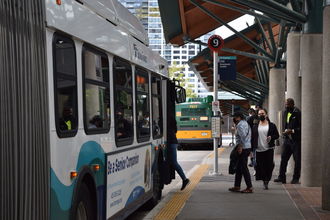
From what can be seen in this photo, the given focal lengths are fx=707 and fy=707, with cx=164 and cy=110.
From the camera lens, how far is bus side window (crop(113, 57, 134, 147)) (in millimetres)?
8219

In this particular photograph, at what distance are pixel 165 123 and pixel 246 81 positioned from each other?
1090 inches

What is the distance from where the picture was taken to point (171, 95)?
13.2 meters

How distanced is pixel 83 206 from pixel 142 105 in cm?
362

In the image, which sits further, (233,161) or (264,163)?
(264,163)

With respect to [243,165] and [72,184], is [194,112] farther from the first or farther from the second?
[72,184]

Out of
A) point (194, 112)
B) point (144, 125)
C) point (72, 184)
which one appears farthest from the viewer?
point (194, 112)

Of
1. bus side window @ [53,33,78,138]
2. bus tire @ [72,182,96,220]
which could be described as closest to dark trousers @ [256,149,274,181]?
bus tire @ [72,182,96,220]

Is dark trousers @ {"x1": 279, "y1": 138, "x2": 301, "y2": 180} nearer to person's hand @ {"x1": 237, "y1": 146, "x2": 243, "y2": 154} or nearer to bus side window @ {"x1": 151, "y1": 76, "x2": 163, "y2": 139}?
person's hand @ {"x1": 237, "y1": 146, "x2": 243, "y2": 154}

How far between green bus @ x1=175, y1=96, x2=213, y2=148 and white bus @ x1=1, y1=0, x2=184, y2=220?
2631 centimetres

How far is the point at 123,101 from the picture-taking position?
8.65 metres

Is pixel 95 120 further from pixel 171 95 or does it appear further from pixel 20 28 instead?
pixel 171 95

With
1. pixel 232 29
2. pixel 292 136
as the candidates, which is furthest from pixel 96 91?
pixel 232 29

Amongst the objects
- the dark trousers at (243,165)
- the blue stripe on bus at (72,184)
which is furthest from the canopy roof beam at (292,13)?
the blue stripe on bus at (72,184)

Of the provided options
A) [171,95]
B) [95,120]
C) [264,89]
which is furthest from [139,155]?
[264,89]
